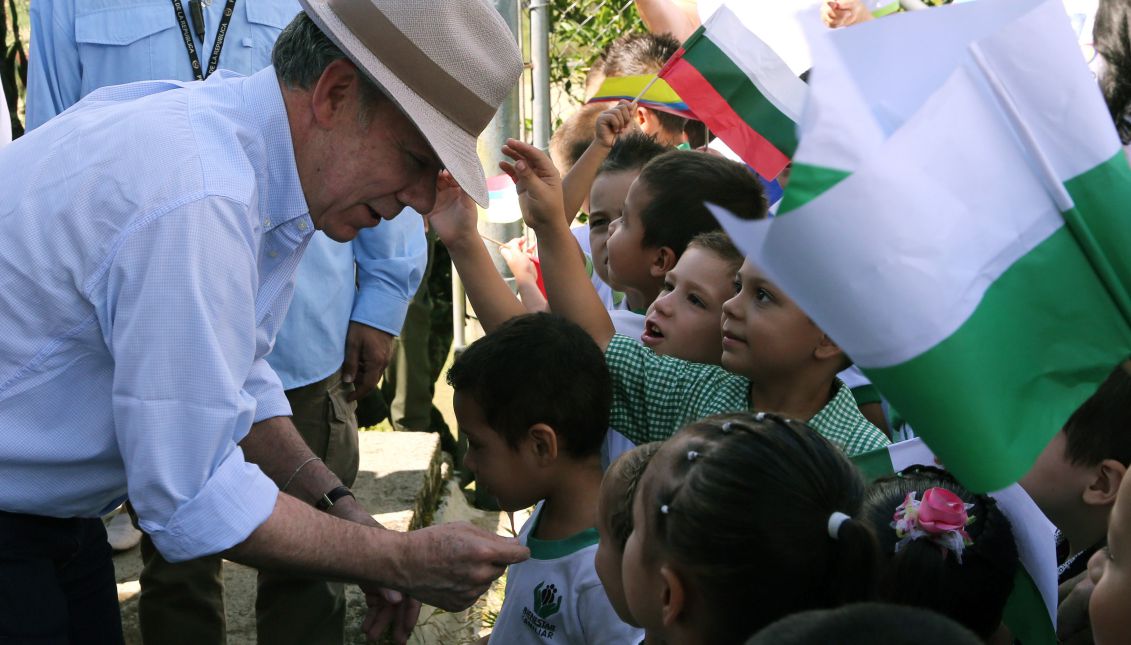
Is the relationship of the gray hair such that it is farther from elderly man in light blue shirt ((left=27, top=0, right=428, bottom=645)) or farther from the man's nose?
elderly man in light blue shirt ((left=27, top=0, right=428, bottom=645))

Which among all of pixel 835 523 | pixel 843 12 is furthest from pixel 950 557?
pixel 843 12

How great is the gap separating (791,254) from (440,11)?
112 cm

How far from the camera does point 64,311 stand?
198 cm

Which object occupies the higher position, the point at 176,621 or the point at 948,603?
the point at 948,603

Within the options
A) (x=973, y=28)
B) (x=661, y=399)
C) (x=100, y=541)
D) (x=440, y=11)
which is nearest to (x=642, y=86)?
(x=661, y=399)

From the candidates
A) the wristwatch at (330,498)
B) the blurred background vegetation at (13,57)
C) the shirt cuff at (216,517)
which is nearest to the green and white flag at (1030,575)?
the shirt cuff at (216,517)

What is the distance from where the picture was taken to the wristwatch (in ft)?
8.61

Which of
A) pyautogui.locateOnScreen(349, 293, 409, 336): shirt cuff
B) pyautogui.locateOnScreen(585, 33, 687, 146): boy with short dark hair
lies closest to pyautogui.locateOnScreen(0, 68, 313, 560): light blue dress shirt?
pyautogui.locateOnScreen(349, 293, 409, 336): shirt cuff

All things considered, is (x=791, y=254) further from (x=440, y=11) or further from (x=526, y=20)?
(x=526, y=20)

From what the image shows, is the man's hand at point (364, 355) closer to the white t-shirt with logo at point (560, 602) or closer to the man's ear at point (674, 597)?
the white t-shirt with logo at point (560, 602)

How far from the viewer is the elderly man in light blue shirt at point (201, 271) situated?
6.23ft

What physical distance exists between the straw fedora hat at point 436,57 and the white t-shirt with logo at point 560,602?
2.54 feet

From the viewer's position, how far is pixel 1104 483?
2324mm

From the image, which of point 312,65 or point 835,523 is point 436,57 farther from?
point 835,523
